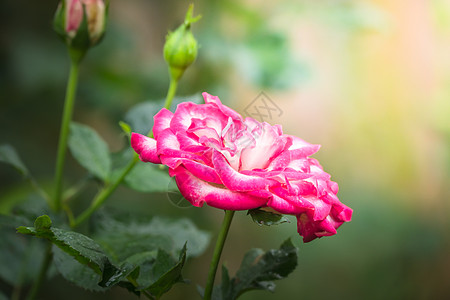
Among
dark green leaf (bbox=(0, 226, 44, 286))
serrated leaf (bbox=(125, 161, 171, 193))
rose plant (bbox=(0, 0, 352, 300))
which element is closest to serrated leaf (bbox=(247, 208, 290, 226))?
rose plant (bbox=(0, 0, 352, 300))

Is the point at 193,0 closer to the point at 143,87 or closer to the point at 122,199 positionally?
the point at 143,87

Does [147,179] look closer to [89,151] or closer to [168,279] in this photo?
[89,151]

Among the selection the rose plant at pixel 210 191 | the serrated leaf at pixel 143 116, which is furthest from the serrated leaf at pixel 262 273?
the serrated leaf at pixel 143 116

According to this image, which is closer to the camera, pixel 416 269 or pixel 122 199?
pixel 122 199

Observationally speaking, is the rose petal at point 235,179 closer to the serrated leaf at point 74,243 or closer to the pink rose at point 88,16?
the serrated leaf at point 74,243

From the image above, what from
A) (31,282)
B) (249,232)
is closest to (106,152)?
(31,282)

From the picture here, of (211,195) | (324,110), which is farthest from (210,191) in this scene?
(324,110)
